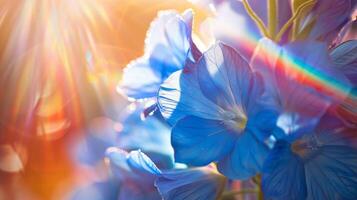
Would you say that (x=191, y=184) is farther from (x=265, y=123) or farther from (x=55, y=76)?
(x=55, y=76)

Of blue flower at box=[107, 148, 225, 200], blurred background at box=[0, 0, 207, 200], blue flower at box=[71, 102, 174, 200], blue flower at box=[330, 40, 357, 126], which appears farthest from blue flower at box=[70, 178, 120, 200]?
blue flower at box=[330, 40, 357, 126]

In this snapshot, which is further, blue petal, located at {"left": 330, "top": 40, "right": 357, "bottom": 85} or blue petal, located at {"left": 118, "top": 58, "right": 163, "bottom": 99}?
blue petal, located at {"left": 118, "top": 58, "right": 163, "bottom": 99}

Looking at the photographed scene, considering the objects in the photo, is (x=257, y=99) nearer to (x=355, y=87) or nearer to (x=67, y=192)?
(x=355, y=87)

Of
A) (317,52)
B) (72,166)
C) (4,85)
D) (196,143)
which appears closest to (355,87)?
(317,52)

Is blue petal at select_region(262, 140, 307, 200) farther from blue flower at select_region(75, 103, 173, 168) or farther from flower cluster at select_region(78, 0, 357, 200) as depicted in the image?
blue flower at select_region(75, 103, 173, 168)

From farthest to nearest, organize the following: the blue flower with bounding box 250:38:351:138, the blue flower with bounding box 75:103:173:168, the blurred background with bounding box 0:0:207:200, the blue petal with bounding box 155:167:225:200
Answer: the blurred background with bounding box 0:0:207:200 → the blue flower with bounding box 75:103:173:168 → the blue petal with bounding box 155:167:225:200 → the blue flower with bounding box 250:38:351:138
